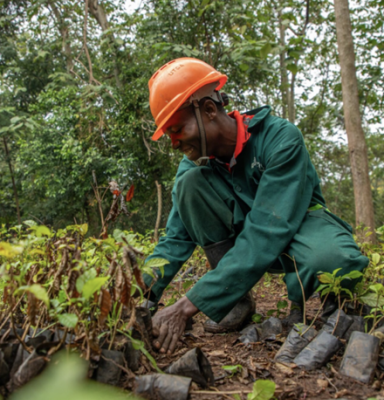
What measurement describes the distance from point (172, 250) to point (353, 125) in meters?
3.49

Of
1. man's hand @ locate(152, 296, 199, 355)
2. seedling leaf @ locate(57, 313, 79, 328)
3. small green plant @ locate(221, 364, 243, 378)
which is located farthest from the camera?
man's hand @ locate(152, 296, 199, 355)

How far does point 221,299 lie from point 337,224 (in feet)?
2.87

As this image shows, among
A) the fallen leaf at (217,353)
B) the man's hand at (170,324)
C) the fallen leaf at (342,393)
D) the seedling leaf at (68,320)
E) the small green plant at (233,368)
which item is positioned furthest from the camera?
the fallen leaf at (217,353)

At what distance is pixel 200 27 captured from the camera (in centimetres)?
756

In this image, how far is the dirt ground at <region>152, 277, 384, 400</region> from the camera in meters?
1.42

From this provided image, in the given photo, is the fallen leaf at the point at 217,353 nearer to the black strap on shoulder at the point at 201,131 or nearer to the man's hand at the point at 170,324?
the man's hand at the point at 170,324

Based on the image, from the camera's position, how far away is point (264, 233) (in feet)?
6.26

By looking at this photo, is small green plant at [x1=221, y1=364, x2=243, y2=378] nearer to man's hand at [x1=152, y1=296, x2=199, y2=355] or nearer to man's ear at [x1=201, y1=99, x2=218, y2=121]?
man's hand at [x1=152, y1=296, x2=199, y2=355]

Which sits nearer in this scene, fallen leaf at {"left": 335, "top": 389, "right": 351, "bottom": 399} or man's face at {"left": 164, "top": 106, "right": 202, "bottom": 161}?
fallen leaf at {"left": 335, "top": 389, "right": 351, "bottom": 399}

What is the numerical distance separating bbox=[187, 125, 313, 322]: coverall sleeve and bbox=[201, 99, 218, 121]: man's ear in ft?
1.39

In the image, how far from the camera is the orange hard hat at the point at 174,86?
2.17m

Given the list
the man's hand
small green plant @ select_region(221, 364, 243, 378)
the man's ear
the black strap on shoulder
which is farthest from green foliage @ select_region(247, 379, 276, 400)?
the man's ear

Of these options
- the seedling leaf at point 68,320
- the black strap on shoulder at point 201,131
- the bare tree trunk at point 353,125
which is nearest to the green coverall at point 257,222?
the black strap on shoulder at point 201,131

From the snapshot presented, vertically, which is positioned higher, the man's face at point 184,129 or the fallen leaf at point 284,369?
the man's face at point 184,129
